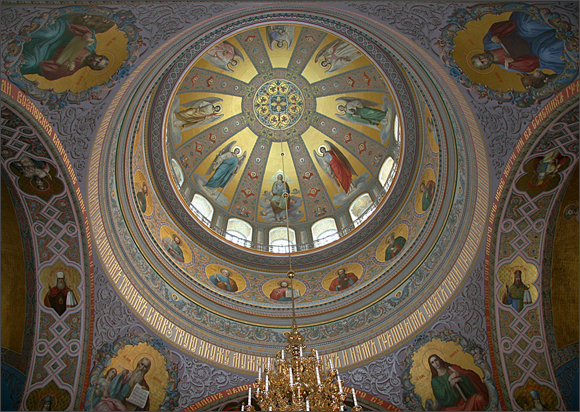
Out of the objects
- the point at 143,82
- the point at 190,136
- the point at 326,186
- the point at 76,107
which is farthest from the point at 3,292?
the point at 326,186

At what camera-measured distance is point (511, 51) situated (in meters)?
7.91

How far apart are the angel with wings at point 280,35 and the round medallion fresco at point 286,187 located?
47mm

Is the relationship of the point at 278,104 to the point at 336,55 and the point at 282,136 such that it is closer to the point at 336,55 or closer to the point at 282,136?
the point at 282,136

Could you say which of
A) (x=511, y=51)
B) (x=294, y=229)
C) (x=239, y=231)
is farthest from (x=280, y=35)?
(x=511, y=51)

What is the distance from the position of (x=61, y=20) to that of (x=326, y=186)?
461 inches

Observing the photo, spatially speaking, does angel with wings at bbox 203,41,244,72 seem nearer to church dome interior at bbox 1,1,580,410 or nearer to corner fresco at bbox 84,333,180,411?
church dome interior at bbox 1,1,580,410

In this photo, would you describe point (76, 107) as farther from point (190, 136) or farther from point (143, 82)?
point (190, 136)

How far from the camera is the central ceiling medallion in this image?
17.4 meters

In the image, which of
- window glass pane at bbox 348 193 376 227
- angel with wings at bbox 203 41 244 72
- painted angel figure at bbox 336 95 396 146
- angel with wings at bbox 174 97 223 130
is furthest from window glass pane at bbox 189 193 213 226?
painted angel figure at bbox 336 95 396 146

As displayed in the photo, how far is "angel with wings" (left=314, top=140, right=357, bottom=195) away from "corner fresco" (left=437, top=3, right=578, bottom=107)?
8.61m

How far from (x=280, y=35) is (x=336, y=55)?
204 cm

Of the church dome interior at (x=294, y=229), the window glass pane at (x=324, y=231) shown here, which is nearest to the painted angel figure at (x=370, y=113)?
the church dome interior at (x=294, y=229)

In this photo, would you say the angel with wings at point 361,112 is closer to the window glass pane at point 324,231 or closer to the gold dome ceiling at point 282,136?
the gold dome ceiling at point 282,136

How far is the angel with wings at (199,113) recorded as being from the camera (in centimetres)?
1603
